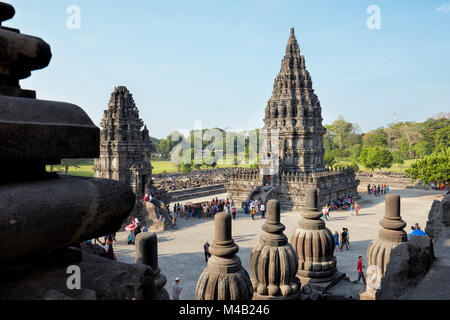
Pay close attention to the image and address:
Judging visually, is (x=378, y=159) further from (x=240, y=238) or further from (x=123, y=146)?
(x=123, y=146)

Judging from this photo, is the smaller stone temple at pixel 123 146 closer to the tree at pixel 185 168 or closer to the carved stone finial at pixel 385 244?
Result: the carved stone finial at pixel 385 244

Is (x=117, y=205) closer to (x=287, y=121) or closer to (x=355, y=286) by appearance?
(x=355, y=286)

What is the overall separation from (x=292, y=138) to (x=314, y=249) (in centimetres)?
2692

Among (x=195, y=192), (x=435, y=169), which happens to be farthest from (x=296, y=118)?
(x=195, y=192)

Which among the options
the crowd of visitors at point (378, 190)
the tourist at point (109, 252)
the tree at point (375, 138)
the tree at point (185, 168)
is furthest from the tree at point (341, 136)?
the tourist at point (109, 252)

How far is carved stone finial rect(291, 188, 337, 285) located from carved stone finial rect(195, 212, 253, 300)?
9.24 feet

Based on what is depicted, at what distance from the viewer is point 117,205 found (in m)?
2.01

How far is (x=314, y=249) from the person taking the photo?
684cm

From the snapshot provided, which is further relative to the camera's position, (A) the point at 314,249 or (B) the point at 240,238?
(B) the point at 240,238

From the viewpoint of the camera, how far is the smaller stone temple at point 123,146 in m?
22.9

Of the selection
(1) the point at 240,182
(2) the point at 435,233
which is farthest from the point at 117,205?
(1) the point at 240,182

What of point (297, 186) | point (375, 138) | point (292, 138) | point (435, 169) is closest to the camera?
point (435, 169)

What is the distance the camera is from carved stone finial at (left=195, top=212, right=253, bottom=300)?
14.1 feet

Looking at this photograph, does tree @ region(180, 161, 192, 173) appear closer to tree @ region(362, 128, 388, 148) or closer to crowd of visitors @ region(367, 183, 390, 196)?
crowd of visitors @ region(367, 183, 390, 196)
